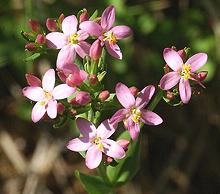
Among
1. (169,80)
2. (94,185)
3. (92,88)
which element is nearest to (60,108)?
(92,88)

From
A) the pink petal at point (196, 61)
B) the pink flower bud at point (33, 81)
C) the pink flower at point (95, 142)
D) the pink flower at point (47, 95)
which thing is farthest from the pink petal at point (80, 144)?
the pink petal at point (196, 61)

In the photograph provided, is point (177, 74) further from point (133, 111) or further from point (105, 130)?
point (105, 130)

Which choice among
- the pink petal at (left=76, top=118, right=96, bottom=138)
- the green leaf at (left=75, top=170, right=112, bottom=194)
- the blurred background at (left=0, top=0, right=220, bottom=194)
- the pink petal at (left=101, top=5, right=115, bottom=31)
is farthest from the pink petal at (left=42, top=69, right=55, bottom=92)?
the blurred background at (left=0, top=0, right=220, bottom=194)

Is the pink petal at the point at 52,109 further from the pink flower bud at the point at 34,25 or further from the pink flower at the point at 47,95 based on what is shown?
the pink flower bud at the point at 34,25

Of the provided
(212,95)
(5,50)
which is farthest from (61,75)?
(212,95)

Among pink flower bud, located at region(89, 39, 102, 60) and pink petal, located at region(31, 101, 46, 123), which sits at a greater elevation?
pink flower bud, located at region(89, 39, 102, 60)

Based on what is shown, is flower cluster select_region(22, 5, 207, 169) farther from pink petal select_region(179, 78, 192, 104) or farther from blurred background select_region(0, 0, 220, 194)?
blurred background select_region(0, 0, 220, 194)
